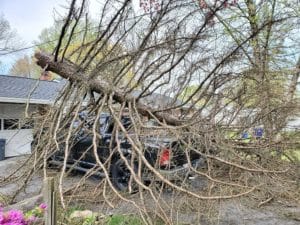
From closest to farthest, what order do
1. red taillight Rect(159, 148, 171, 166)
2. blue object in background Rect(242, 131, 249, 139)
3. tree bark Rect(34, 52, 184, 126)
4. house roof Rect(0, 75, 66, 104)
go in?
red taillight Rect(159, 148, 171, 166) → tree bark Rect(34, 52, 184, 126) → blue object in background Rect(242, 131, 249, 139) → house roof Rect(0, 75, 66, 104)

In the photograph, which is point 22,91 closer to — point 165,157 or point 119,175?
point 119,175

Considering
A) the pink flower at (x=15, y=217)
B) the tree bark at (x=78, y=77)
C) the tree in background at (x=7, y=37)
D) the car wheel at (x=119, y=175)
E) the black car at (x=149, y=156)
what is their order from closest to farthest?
the pink flower at (x=15, y=217)
the black car at (x=149, y=156)
the tree bark at (x=78, y=77)
the car wheel at (x=119, y=175)
the tree in background at (x=7, y=37)

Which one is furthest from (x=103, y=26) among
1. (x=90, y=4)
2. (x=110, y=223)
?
(x=110, y=223)

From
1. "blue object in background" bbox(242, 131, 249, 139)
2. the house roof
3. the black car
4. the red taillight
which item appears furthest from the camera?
the house roof

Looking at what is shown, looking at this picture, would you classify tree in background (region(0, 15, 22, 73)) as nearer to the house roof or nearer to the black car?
the house roof

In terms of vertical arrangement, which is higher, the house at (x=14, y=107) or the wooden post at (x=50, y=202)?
the house at (x=14, y=107)

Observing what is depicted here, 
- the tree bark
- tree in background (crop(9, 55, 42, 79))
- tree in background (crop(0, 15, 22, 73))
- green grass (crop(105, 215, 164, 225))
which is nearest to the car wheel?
the tree bark

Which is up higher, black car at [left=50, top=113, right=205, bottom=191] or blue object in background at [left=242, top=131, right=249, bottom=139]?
blue object in background at [left=242, top=131, right=249, bottom=139]

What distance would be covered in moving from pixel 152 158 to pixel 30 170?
2.06 metres

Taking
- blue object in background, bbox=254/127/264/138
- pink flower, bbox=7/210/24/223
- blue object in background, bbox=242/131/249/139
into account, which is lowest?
pink flower, bbox=7/210/24/223

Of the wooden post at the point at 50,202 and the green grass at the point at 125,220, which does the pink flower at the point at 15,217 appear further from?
the green grass at the point at 125,220

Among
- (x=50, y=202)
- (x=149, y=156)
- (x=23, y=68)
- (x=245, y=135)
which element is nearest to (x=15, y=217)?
(x=50, y=202)

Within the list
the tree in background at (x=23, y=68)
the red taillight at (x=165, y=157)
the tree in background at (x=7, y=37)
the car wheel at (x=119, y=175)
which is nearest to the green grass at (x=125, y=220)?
the red taillight at (x=165, y=157)

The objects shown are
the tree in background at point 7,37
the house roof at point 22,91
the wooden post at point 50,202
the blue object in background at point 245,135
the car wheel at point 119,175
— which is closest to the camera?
the wooden post at point 50,202
